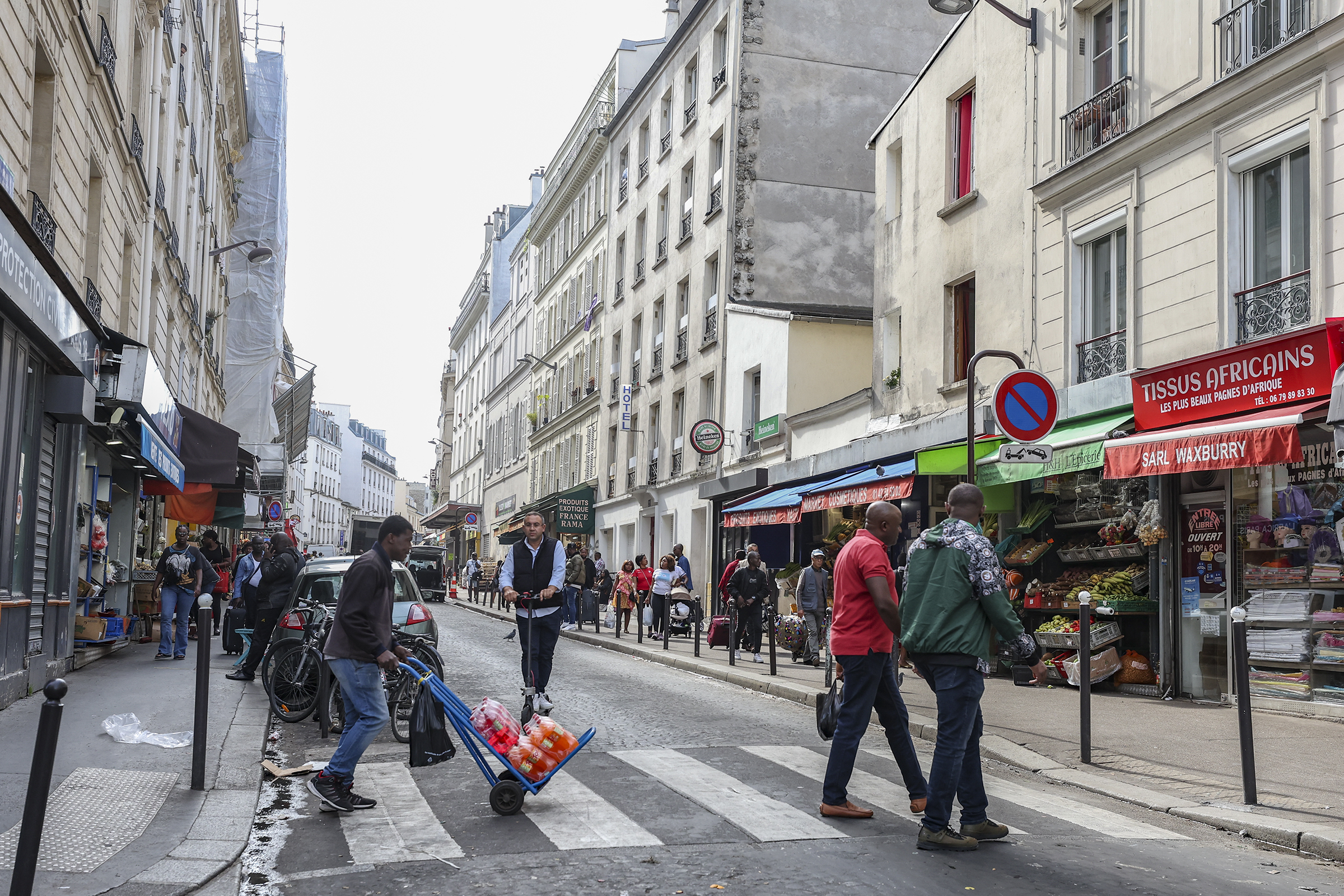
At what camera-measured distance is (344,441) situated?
4995 inches

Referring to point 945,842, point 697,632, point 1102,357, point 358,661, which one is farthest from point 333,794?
point 697,632

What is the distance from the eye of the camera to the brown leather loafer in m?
6.19

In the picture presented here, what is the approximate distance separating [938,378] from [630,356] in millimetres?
19285

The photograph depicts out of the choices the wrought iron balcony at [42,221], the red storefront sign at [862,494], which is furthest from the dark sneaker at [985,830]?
the wrought iron balcony at [42,221]

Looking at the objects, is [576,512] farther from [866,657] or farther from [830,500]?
[866,657]

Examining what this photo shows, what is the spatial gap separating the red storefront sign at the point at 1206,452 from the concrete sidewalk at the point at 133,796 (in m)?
8.13

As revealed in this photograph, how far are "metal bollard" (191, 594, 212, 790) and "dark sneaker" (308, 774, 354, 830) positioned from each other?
0.83m

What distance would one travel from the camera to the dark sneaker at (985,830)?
5730 millimetres

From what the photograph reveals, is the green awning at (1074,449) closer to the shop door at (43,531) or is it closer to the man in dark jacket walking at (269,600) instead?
the man in dark jacket walking at (269,600)

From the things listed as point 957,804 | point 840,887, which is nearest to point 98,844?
point 840,887

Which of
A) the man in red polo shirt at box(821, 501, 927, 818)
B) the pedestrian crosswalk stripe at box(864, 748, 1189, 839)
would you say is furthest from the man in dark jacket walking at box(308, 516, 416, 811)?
the pedestrian crosswalk stripe at box(864, 748, 1189, 839)

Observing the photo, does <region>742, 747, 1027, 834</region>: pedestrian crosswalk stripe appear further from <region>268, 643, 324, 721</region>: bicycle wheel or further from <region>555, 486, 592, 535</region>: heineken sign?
<region>555, 486, 592, 535</region>: heineken sign

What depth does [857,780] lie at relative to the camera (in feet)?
24.3

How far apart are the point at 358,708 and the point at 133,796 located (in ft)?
4.25
